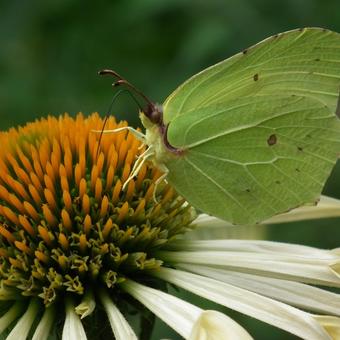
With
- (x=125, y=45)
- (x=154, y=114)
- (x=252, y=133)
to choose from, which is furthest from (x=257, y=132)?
(x=125, y=45)

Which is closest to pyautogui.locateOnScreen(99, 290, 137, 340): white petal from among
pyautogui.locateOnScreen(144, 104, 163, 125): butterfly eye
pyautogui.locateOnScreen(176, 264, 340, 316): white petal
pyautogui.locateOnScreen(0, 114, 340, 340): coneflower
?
pyautogui.locateOnScreen(0, 114, 340, 340): coneflower

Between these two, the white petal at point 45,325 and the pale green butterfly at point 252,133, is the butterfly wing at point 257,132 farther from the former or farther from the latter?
the white petal at point 45,325

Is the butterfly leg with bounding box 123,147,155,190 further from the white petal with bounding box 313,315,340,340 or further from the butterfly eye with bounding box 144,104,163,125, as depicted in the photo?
the white petal with bounding box 313,315,340,340

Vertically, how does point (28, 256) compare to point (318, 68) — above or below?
below

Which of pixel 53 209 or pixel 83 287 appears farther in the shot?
→ pixel 53 209

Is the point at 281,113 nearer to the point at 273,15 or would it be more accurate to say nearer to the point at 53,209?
the point at 53,209

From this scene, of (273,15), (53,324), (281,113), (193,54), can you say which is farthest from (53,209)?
(273,15)

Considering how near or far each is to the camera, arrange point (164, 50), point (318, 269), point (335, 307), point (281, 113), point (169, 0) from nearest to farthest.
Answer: point (335, 307), point (318, 269), point (281, 113), point (169, 0), point (164, 50)

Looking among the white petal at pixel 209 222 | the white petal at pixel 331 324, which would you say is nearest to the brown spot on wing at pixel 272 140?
the white petal at pixel 209 222
